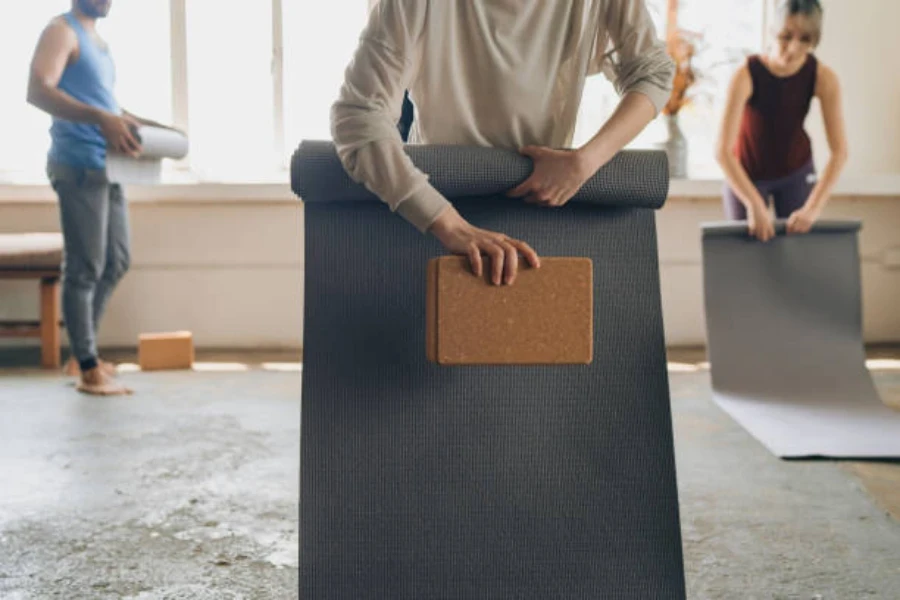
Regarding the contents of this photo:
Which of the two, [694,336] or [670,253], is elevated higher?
[670,253]

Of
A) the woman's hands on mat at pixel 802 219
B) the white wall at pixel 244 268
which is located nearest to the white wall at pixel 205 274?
the white wall at pixel 244 268

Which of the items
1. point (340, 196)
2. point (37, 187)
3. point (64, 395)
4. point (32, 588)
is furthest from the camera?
point (37, 187)

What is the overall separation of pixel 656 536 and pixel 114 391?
3040 millimetres

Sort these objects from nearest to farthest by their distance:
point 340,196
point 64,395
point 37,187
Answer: point 340,196 → point 64,395 → point 37,187

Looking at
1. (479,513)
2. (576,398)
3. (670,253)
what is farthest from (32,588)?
(670,253)

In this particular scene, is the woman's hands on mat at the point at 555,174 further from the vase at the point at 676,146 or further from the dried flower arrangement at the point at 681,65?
the vase at the point at 676,146

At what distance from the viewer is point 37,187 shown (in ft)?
18.0

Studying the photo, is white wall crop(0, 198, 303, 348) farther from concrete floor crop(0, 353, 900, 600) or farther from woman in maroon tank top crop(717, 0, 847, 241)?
woman in maroon tank top crop(717, 0, 847, 241)

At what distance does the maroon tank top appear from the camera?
391 cm

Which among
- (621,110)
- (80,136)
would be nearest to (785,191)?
(621,110)

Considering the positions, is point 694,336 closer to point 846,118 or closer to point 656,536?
point 846,118

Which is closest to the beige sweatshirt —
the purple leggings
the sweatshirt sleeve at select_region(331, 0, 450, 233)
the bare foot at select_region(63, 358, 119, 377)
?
the sweatshirt sleeve at select_region(331, 0, 450, 233)

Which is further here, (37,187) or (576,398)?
(37,187)

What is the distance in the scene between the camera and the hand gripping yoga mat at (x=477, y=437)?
1759 millimetres
